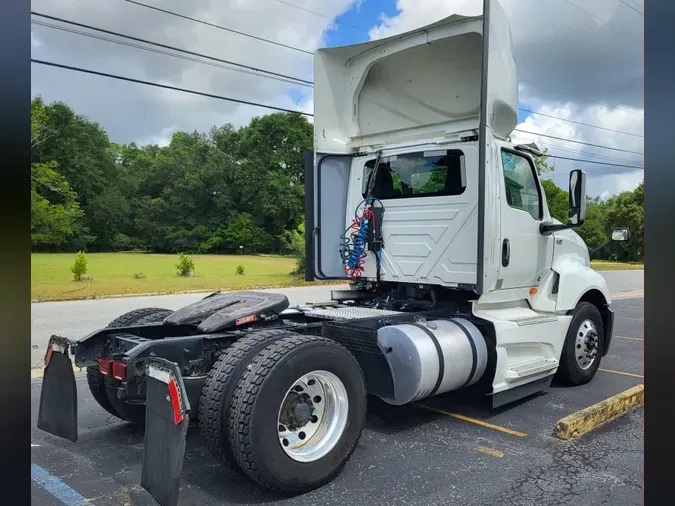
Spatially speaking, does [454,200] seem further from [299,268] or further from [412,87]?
[299,268]

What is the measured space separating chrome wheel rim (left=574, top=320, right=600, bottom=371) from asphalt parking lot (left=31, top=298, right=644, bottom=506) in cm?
79

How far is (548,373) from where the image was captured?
5781 millimetres

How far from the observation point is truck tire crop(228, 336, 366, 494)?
3.48 m

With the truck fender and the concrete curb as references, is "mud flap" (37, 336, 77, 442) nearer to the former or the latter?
the concrete curb

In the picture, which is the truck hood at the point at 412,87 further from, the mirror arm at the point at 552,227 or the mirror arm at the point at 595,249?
the mirror arm at the point at 595,249

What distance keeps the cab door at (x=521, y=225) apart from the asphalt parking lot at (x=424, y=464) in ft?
4.69

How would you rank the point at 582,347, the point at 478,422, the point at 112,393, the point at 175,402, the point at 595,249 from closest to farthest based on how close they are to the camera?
the point at 175,402 < the point at 112,393 < the point at 478,422 < the point at 582,347 < the point at 595,249

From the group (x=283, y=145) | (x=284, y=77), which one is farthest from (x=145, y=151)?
(x=284, y=77)

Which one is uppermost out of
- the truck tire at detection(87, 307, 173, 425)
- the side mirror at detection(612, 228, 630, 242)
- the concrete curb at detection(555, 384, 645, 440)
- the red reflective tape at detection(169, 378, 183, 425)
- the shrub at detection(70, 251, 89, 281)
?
the side mirror at detection(612, 228, 630, 242)

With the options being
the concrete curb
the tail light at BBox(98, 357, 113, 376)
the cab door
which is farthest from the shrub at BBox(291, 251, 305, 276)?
the tail light at BBox(98, 357, 113, 376)

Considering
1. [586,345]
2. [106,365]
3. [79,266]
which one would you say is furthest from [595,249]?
[79,266]

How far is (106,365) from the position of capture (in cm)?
402

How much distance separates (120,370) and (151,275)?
58.1ft

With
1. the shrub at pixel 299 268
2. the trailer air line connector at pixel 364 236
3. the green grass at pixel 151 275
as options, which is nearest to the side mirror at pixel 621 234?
the trailer air line connector at pixel 364 236
